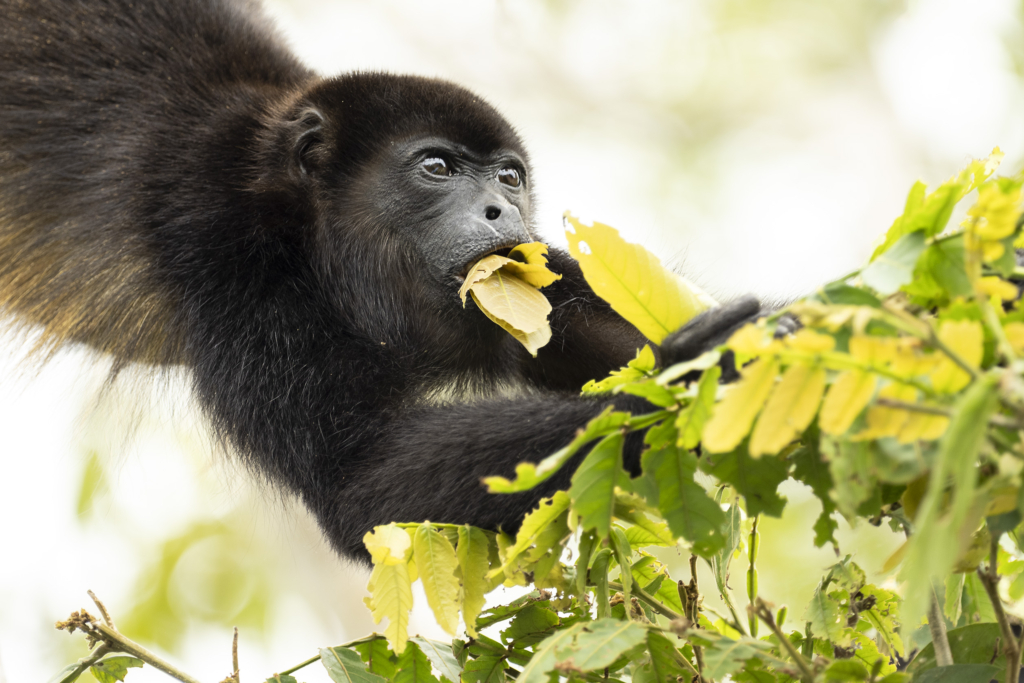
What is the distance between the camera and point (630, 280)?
111 centimetres

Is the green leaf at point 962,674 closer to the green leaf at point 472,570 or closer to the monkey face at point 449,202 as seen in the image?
the green leaf at point 472,570

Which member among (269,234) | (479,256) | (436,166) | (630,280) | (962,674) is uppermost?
(436,166)

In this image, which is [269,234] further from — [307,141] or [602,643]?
[602,643]

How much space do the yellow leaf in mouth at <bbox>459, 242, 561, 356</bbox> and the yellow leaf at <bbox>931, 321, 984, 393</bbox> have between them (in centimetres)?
113

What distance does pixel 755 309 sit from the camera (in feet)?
4.71

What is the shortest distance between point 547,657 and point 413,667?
0.45 meters

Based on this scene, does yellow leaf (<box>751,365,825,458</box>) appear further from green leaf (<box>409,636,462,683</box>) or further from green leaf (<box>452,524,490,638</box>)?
green leaf (<box>409,636,462,683</box>)

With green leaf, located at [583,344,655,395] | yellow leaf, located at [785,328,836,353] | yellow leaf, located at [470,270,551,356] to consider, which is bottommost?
yellow leaf, located at [785,328,836,353]

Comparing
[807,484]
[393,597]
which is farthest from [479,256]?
[807,484]

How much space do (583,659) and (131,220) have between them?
235 cm

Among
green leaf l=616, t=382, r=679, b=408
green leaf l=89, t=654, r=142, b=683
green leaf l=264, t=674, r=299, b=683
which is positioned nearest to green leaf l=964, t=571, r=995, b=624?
green leaf l=616, t=382, r=679, b=408

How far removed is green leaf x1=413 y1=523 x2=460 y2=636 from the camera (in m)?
1.16

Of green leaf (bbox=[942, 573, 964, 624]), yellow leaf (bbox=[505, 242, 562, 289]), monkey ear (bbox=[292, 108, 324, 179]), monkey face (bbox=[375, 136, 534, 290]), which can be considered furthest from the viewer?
monkey ear (bbox=[292, 108, 324, 179])

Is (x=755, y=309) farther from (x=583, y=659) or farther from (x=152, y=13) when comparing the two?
(x=152, y=13)
